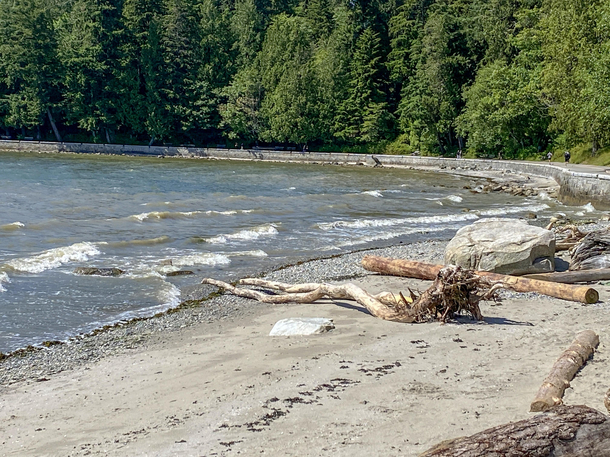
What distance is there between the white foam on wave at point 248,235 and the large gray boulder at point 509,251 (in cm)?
1063

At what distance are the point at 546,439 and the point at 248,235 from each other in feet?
66.9

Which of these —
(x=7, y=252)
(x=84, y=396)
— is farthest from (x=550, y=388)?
(x=7, y=252)

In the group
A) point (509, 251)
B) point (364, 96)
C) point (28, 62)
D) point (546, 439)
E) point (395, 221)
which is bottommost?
point (395, 221)

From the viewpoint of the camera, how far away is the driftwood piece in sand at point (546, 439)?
16.5 ft

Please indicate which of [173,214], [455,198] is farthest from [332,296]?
[455,198]

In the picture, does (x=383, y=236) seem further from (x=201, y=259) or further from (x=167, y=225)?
(x=167, y=225)

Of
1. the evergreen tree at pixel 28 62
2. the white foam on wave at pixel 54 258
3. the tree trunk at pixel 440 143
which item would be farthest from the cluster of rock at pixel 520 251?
the evergreen tree at pixel 28 62

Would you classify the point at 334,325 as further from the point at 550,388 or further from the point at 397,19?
the point at 397,19

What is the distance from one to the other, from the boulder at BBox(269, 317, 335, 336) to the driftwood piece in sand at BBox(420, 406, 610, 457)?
581 centimetres

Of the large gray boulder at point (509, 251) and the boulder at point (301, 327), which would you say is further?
the large gray boulder at point (509, 251)

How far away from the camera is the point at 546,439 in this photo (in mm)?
5062

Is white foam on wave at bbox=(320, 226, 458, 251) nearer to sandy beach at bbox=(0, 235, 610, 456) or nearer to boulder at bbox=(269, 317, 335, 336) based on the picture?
sandy beach at bbox=(0, 235, 610, 456)

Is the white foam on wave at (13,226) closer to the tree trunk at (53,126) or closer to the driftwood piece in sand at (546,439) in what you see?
the driftwood piece in sand at (546,439)

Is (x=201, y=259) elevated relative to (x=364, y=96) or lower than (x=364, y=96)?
lower
